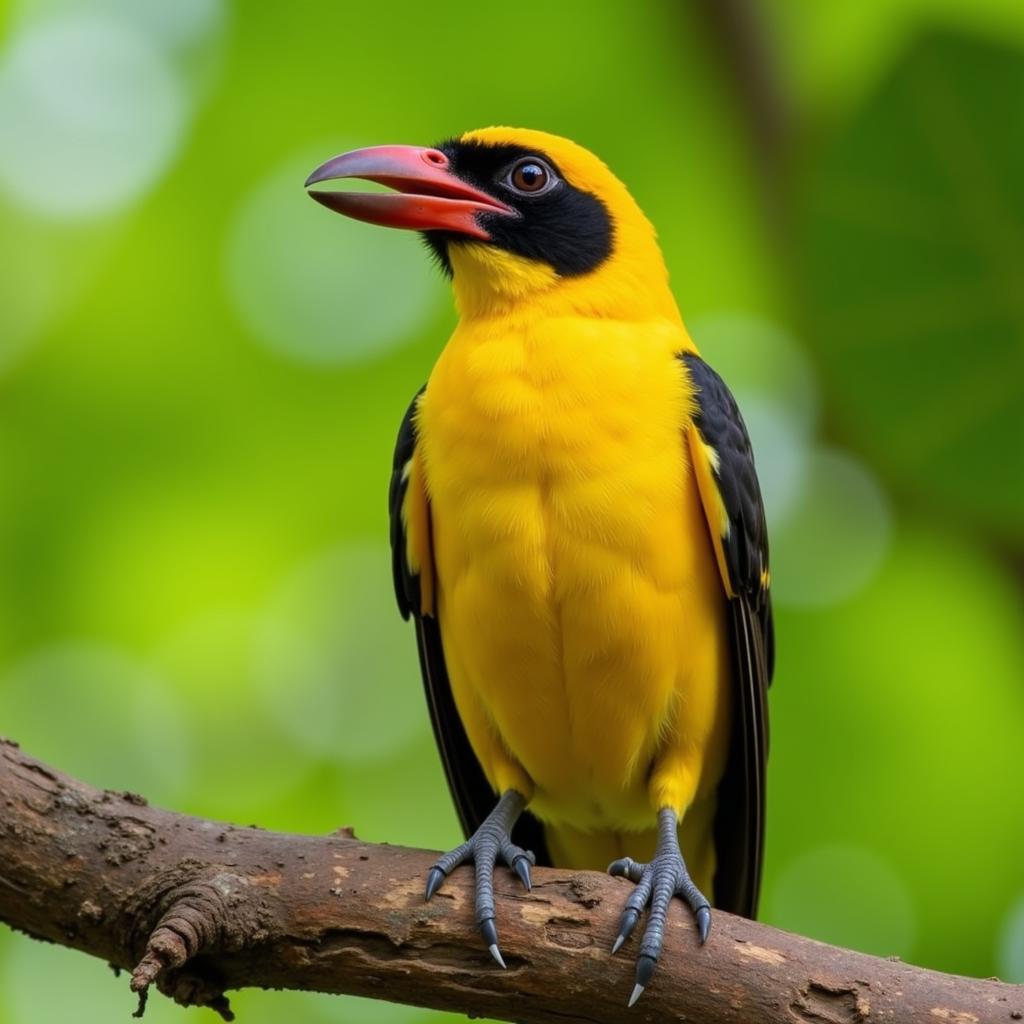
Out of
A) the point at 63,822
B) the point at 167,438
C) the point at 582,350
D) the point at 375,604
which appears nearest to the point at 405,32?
the point at 167,438

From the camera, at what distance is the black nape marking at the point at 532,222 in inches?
260

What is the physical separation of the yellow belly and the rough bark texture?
1040 millimetres

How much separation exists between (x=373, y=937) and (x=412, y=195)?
3101 millimetres

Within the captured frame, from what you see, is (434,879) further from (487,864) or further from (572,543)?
(572,543)

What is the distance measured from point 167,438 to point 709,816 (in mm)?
4532

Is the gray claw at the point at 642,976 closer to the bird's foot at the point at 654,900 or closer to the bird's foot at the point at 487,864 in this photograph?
the bird's foot at the point at 654,900

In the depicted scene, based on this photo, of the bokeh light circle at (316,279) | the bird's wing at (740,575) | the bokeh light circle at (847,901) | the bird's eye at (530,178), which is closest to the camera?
the bird's wing at (740,575)

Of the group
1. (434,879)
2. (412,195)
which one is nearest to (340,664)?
(412,195)

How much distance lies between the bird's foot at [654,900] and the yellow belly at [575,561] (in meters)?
0.60

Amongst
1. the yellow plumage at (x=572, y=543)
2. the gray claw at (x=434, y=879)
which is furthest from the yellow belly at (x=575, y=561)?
the gray claw at (x=434, y=879)

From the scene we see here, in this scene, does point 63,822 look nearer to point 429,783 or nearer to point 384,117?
point 429,783

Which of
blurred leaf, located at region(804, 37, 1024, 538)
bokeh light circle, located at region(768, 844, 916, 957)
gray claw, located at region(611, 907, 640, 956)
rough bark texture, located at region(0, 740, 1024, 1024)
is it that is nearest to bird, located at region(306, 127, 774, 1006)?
gray claw, located at region(611, 907, 640, 956)

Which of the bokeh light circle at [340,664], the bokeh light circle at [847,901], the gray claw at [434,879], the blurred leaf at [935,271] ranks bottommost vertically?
the gray claw at [434,879]

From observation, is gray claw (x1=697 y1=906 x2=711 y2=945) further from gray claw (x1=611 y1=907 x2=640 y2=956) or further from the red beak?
the red beak
